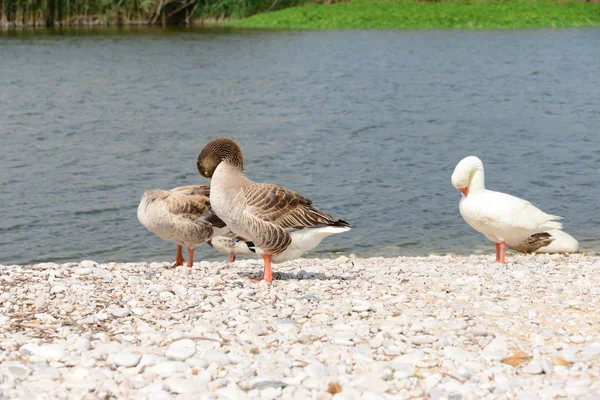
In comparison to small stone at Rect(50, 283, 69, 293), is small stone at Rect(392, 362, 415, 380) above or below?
above

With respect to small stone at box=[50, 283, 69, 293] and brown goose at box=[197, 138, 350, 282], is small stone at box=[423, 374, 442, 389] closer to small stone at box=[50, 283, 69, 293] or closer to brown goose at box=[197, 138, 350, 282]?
brown goose at box=[197, 138, 350, 282]

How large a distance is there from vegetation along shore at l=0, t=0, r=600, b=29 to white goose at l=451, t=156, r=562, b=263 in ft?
159

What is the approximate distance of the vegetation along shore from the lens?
57938 mm

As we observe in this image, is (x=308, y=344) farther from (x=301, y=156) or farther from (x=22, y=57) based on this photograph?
(x=22, y=57)

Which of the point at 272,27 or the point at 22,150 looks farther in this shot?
the point at 272,27

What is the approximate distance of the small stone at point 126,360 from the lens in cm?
654

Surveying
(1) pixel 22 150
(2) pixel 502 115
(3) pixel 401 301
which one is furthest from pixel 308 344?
(2) pixel 502 115

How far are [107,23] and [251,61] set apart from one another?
23.1 metres

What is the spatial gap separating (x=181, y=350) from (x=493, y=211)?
6308 millimetres

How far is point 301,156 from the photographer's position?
22.1 m

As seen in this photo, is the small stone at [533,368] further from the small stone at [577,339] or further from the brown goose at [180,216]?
the brown goose at [180,216]

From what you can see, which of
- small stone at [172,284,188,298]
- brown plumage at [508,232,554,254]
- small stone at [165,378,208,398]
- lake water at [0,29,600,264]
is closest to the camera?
small stone at [165,378,208,398]

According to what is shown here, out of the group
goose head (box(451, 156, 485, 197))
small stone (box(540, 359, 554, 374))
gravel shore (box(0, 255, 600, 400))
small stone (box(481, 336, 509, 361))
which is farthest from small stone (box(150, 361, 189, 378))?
goose head (box(451, 156, 485, 197))

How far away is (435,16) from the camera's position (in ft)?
201
